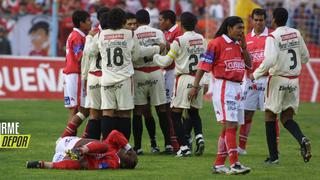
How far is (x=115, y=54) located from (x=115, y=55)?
0.05 ft

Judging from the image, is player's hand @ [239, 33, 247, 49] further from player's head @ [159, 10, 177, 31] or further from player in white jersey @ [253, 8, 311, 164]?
player's head @ [159, 10, 177, 31]

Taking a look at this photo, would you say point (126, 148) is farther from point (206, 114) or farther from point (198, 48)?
point (206, 114)

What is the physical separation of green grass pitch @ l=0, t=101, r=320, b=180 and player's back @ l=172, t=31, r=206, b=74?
1.55 meters

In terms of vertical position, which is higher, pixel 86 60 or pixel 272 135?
pixel 86 60

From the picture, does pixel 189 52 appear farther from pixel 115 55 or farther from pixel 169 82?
pixel 115 55

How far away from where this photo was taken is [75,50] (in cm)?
1917

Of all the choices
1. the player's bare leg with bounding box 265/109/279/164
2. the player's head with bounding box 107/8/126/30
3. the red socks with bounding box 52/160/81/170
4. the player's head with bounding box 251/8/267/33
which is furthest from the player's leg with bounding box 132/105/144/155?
the red socks with bounding box 52/160/81/170

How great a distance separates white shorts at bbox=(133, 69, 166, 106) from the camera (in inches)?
739

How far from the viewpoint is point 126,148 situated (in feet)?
52.6

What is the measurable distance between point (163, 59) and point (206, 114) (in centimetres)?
1022

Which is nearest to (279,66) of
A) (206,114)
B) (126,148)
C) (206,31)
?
(126,148)

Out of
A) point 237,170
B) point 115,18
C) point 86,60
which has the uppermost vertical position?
point 115,18

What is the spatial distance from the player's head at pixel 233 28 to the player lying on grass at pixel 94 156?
7.09ft
